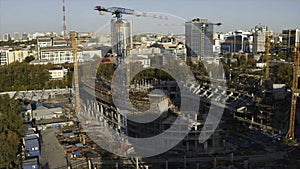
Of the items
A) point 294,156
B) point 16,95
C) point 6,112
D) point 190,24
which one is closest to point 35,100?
point 16,95

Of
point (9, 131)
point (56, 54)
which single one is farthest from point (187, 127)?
point (56, 54)

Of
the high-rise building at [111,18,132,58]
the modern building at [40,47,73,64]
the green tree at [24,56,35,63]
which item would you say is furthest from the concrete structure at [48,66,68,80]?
the green tree at [24,56,35,63]

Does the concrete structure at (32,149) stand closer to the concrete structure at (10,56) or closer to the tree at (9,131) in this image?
the tree at (9,131)

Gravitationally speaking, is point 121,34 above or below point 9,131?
above

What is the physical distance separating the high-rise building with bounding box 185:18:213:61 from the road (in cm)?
879

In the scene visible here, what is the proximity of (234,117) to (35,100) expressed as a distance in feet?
17.6

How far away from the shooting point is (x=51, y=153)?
16.4ft

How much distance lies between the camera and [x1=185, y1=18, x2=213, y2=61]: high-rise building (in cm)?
1379

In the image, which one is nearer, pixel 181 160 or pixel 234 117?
pixel 181 160

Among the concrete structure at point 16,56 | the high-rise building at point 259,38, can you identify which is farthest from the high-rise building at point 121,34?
the high-rise building at point 259,38

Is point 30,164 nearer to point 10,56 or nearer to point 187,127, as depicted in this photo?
point 187,127

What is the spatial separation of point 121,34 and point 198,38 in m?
4.73

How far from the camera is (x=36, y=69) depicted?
11.4m

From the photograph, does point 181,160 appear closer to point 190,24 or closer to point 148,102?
point 148,102
